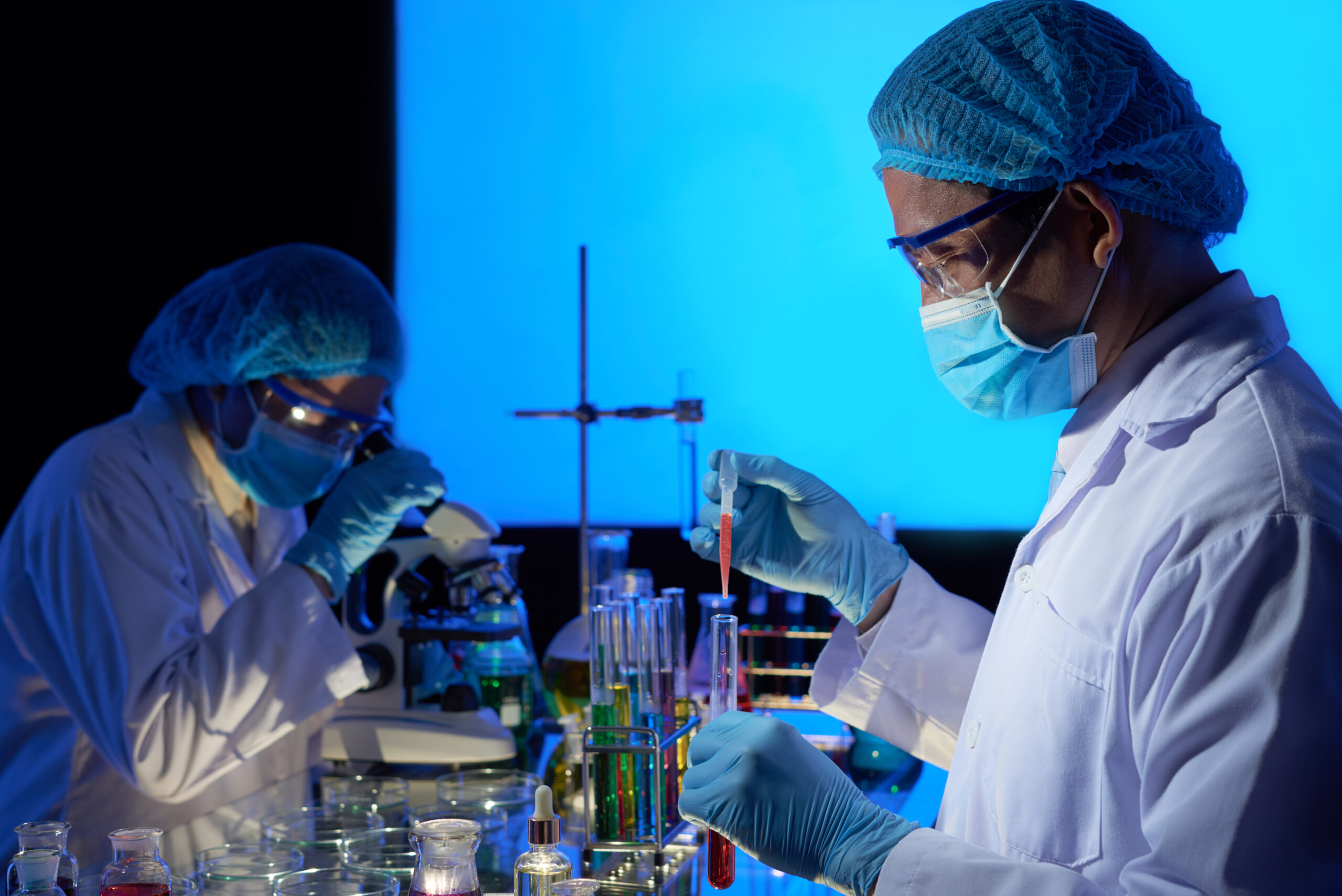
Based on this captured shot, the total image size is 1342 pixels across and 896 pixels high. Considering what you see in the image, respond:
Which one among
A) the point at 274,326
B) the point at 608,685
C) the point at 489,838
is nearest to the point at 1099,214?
the point at 608,685

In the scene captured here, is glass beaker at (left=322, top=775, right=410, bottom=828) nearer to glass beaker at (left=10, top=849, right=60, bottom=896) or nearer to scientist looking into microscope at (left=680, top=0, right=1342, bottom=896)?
glass beaker at (left=10, top=849, right=60, bottom=896)

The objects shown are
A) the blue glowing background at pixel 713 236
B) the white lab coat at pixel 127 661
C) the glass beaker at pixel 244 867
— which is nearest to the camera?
the glass beaker at pixel 244 867

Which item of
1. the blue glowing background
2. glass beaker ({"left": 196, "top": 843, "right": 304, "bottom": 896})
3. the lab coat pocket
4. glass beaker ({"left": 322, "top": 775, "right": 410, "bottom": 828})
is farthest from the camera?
the blue glowing background

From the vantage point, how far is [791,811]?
41.0 inches

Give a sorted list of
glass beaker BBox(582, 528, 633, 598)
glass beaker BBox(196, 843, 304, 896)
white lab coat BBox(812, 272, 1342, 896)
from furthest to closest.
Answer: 1. glass beaker BBox(582, 528, 633, 598)
2. glass beaker BBox(196, 843, 304, 896)
3. white lab coat BBox(812, 272, 1342, 896)

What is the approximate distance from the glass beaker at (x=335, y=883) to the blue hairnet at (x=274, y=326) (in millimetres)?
1078

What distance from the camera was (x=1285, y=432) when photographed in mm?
926

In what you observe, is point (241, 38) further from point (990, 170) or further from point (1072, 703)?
point (1072, 703)

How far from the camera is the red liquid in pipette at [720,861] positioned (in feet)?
4.00

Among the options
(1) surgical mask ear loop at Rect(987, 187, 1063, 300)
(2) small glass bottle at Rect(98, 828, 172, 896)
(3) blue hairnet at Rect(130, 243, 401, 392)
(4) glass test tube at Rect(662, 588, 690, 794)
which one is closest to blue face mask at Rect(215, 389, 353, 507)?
(3) blue hairnet at Rect(130, 243, 401, 392)

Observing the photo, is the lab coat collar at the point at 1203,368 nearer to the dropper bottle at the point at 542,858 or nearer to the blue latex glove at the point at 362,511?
the dropper bottle at the point at 542,858

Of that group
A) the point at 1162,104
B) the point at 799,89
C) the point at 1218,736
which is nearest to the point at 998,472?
the point at 799,89

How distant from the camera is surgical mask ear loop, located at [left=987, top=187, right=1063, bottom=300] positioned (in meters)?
1.12

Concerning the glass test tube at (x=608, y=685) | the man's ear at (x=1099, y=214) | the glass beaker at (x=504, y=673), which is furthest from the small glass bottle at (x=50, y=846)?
the man's ear at (x=1099, y=214)
